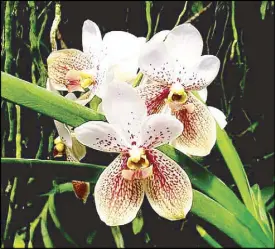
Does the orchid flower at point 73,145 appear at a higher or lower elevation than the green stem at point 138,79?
lower

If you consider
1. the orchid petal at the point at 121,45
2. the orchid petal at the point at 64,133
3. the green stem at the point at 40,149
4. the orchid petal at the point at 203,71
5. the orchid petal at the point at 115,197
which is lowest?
the green stem at the point at 40,149

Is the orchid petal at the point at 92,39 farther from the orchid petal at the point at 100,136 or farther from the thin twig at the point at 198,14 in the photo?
the thin twig at the point at 198,14

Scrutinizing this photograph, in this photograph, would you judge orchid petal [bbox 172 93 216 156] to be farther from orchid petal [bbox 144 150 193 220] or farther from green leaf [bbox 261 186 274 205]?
green leaf [bbox 261 186 274 205]

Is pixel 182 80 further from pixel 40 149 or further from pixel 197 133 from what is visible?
pixel 40 149

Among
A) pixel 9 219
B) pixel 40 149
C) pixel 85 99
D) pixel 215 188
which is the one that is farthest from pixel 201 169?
pixel 9 219

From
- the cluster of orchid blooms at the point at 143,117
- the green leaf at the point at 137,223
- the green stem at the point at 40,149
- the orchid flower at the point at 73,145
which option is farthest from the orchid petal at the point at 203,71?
the green leaf at the point at 137,223

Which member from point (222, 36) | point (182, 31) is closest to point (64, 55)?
point (182, 31)

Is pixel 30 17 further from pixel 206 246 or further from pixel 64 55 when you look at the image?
pixel 206 246

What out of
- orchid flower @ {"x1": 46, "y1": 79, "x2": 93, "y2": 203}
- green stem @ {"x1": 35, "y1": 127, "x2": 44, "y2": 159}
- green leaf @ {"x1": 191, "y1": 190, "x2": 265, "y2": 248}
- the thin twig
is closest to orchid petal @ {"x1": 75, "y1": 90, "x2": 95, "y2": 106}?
orchid flower @ {"x1": 46, "y1": 79, "x2": 93, "y2": 203}
